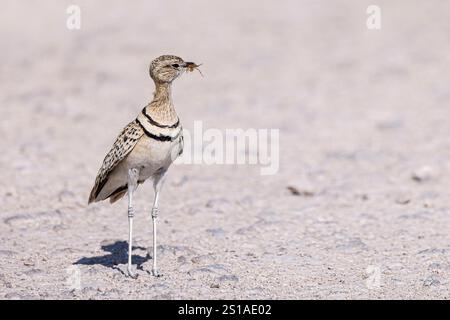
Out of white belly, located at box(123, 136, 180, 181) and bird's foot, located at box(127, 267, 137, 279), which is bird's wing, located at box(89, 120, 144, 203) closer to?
white belly, located at box(123, 136, 180, 181)

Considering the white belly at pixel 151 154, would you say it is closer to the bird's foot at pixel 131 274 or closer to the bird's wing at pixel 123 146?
the bird's wing at pixel 123 146

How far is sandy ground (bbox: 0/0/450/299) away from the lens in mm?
7031

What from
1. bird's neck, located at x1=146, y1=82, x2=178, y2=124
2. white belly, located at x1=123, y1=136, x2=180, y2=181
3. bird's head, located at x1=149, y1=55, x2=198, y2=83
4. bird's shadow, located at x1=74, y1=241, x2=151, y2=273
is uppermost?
bird's head, located at x1=149, y1=55, x2=198, y2=83

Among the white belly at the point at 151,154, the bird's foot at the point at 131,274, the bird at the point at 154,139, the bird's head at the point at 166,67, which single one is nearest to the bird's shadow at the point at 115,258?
the bird's foot at the point at 131,274

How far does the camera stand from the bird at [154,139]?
21.8 ft

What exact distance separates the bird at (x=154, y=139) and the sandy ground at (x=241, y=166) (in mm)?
745

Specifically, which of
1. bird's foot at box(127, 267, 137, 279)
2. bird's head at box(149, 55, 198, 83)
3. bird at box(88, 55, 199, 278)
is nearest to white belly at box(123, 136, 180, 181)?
bird at box(88, 55, 199, 278)

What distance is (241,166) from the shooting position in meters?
10.7

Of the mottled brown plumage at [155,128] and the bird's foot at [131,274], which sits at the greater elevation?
the mottled brown plumage at [155,128]

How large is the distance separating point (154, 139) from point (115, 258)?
1.31 m

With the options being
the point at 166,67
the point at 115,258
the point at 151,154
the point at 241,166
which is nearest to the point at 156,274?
the point at 115,258

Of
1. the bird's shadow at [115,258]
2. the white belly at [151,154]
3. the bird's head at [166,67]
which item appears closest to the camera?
the white belly at [151,154]

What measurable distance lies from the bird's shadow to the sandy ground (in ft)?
0.15

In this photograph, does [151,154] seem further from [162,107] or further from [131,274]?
[131,274]
